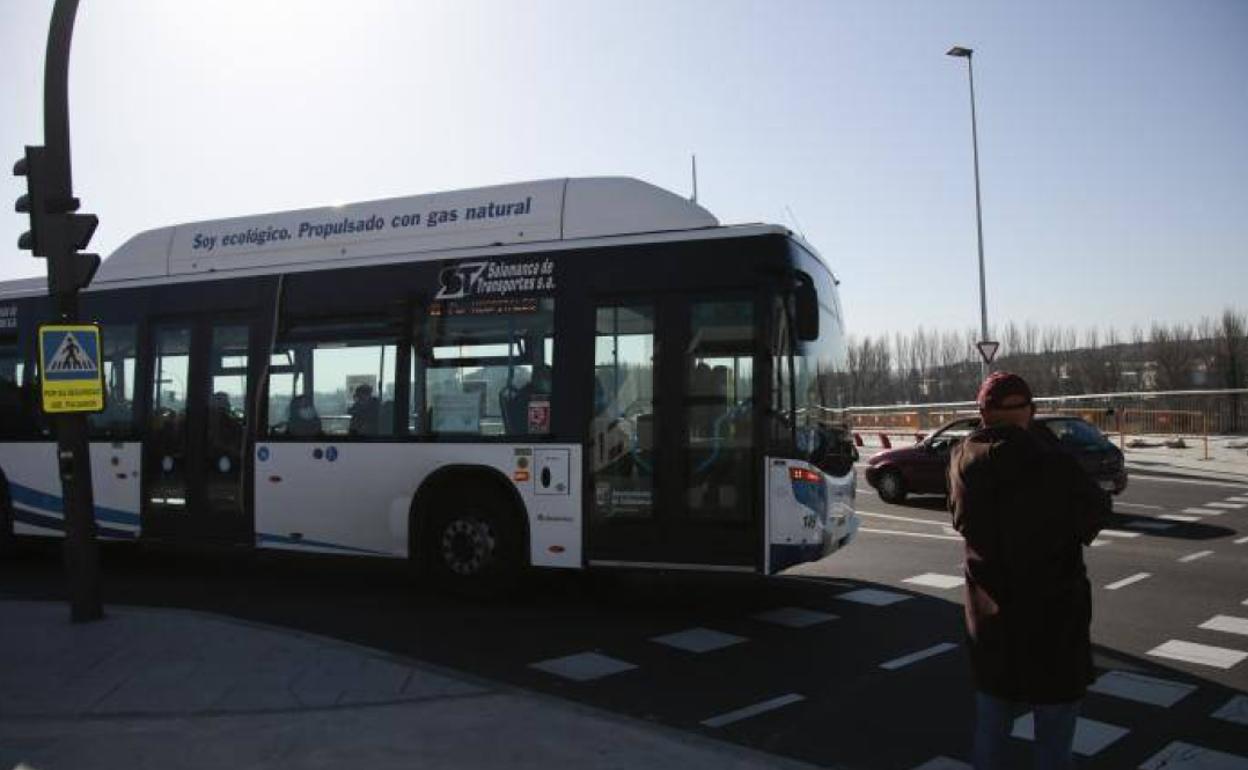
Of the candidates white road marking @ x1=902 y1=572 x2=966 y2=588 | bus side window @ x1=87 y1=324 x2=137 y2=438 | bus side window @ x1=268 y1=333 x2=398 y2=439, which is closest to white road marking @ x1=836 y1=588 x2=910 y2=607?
white road marking @ x1=902 y1=572 x2=966 y2=588

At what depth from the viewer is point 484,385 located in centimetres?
877

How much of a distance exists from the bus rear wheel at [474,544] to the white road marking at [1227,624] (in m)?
5.73

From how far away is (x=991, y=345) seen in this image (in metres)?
26.9

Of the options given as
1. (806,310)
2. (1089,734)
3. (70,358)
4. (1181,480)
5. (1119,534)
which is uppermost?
(806,310)

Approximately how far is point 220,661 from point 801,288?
201 inches

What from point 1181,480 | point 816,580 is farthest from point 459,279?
point 1181,480

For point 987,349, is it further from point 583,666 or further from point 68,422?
point 68,422

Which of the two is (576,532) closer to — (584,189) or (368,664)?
(368,664)

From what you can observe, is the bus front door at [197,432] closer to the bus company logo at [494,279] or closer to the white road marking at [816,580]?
the bus company logo at [494,279]

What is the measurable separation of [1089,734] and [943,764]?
1.05 m

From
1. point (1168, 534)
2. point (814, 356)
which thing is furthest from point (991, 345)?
point (814, 356)

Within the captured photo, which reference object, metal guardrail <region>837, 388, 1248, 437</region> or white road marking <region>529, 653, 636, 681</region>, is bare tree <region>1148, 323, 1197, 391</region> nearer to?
metal guardrail <region>837, 388, 1248, 437</region>

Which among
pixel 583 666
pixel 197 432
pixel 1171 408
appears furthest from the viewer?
pixel 1171 408

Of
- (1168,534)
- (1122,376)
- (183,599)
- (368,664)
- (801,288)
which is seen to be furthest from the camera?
(1122,376)
